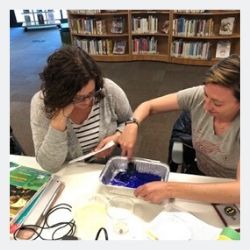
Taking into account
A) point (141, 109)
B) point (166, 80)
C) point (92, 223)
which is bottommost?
point (166, 80)

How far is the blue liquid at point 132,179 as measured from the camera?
3.42ft

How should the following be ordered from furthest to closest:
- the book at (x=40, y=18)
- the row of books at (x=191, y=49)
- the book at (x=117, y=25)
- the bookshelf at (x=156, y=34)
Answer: the book at (x=40, y=18) < the book at (x=117, y=25) < the row of books at (x=191, y=49) < the bookshelf at (x=156, y=34)

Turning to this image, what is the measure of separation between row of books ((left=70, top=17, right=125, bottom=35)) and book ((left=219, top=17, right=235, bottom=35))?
4.56ft

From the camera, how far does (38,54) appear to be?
470 cm

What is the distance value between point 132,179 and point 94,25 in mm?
3491

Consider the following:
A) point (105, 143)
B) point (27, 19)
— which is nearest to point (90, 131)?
point (105, 143)

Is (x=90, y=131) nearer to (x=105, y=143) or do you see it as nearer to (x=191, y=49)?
(x=105, y=143)

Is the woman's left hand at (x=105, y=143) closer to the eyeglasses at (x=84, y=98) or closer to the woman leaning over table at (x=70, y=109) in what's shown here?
the woman leaning over table at (x=70, y=109)

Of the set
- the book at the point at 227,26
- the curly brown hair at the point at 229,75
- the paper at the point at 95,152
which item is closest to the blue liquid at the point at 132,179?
the paper at the point at 95,152

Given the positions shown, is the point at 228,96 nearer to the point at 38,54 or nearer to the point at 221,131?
the point at 221,131

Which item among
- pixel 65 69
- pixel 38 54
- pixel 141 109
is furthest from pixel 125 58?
pixel 65 69

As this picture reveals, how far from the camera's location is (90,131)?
1.26 m

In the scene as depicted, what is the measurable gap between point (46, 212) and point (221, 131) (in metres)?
0.74

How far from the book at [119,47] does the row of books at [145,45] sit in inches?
6.5
